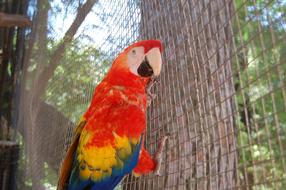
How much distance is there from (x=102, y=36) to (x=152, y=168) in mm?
539

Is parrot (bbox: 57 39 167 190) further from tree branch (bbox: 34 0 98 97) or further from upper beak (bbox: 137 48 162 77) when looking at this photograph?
tree branch (bbox: 34 0 98 97)

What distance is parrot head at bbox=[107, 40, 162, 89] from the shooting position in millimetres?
896

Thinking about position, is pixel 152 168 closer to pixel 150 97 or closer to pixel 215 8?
pixel 150 97

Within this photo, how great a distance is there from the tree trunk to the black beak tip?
7 cm

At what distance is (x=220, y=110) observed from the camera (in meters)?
0.93

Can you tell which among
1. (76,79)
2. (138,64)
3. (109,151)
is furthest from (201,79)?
(76,79)

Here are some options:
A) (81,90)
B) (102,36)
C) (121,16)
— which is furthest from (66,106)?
(121,16)

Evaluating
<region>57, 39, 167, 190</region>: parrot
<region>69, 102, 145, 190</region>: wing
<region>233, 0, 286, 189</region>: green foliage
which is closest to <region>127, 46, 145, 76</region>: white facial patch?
<region>57, 39, 167, 190</region>: parrot

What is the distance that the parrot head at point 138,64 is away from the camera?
2.94 feet

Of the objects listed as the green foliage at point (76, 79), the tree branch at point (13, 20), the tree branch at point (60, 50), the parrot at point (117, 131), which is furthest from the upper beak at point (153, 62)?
the tree branch at point (13, 20)

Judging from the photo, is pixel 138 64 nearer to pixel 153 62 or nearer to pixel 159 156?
pixel 153 62

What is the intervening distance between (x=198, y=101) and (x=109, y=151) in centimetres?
24

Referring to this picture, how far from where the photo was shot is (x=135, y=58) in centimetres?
94

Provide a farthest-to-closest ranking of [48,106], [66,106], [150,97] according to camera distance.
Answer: [48,106]
[66,106]
[150,97]
